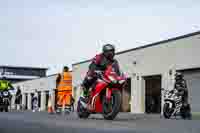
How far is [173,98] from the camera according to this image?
1677 centimetres

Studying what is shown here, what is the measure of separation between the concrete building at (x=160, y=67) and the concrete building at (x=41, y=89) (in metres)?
22.1

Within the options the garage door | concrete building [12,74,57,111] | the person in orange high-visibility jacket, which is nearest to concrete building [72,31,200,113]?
the garage door

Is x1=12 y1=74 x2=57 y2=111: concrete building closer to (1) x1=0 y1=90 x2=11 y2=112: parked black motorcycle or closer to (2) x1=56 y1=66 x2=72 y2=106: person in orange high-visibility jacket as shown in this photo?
(1) x1=0 y1=90 x2=11 y2=112: parked black motorcycle

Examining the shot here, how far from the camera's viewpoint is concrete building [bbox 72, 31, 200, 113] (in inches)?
1096

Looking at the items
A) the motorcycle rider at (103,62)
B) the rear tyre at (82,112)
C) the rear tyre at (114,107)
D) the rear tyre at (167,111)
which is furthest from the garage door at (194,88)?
the rear tyre at (114,107)

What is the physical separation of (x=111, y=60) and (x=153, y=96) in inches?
907

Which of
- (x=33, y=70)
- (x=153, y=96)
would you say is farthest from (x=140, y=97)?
(x=33, y=70)

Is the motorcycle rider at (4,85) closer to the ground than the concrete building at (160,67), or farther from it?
closer to the ground

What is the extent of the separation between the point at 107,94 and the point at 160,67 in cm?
2142

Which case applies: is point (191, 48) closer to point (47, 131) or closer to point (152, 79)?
point (152, 79)

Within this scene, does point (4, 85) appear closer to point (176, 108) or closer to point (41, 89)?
point (176, 108)

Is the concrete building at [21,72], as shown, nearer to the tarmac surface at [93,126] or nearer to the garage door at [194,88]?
the garage door at [194,88]

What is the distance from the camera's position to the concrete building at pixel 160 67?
91.3 ft

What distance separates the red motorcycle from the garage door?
1757cm
